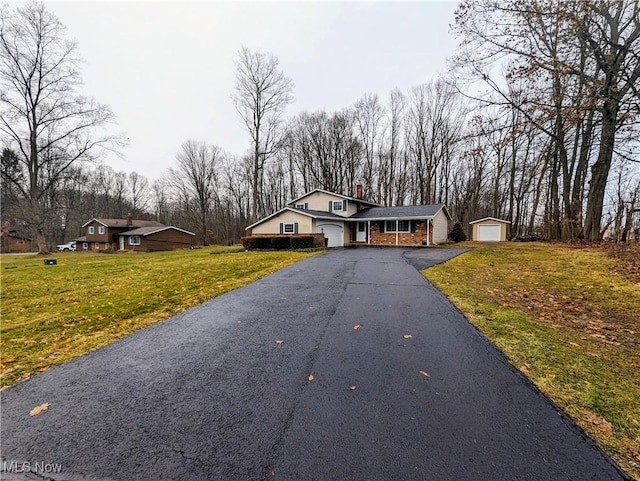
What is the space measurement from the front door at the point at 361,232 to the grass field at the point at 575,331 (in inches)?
579

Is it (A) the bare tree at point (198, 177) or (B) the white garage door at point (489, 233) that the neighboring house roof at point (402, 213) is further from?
(A) the bare tree at point (198, 177)

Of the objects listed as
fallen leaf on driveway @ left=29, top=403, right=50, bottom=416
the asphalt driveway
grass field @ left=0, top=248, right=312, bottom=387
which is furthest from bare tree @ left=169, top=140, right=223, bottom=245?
fallen leaf on driveway @ left=29, top=403, right=50, bottom=416

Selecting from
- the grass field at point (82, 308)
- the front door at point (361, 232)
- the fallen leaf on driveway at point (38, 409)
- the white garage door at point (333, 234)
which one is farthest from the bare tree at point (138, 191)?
the fallen leaf on driveway at point (38, 409)

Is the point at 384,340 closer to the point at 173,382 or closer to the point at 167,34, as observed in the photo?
the point at 173,382

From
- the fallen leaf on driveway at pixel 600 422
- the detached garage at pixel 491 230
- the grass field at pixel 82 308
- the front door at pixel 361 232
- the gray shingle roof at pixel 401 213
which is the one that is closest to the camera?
the fallen leaf on driveway at pixel 600 422

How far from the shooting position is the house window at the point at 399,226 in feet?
73.7

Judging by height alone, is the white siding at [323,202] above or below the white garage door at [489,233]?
above

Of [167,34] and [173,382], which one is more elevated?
[167,34]

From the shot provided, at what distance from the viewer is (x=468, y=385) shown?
2.87m

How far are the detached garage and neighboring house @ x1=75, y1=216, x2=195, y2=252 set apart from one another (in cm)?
3691

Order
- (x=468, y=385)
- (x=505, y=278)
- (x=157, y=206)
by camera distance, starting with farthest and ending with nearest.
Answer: (x=157, y=206)
(x=505, y=278)
(x=468, y=385)

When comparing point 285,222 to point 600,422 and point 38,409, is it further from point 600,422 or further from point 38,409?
point 600,422

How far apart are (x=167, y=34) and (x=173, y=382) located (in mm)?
15155

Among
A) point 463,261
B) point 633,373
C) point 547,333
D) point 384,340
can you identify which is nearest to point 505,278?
point 463,261
